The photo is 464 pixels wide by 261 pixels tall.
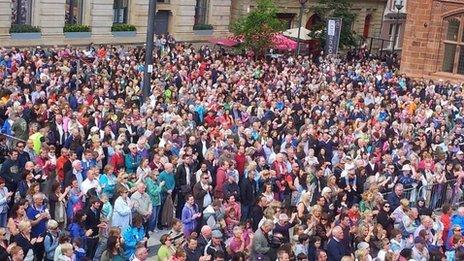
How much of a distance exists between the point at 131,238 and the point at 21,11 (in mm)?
26714

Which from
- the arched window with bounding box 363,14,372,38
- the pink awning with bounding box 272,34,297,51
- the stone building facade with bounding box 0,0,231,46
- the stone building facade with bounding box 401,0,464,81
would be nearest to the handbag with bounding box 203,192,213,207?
the stone building facade with bounding box 0,0,231,46

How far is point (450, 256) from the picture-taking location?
14.2 metres

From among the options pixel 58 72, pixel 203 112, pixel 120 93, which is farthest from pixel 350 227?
pixel 58 72

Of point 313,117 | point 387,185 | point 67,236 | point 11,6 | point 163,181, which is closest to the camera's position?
point 67,236

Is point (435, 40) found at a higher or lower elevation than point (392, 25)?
lower

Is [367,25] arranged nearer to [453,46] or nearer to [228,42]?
[453,46]

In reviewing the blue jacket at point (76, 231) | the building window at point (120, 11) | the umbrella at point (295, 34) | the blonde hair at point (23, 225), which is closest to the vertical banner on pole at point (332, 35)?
the umbrella at point (295, 34)

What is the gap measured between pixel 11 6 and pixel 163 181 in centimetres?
2350

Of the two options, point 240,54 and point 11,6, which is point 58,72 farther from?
point 240,54

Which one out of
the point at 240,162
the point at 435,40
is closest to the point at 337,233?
the point at 240,162

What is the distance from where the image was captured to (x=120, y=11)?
138 feet

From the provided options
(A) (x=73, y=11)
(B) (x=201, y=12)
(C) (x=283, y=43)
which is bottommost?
(C) (x=283, y=43)

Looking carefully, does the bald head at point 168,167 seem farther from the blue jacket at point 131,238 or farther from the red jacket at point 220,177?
the blue jacket at point 131,238

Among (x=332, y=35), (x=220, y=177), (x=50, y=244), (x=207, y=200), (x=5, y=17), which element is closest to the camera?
(x=50, y=244)
